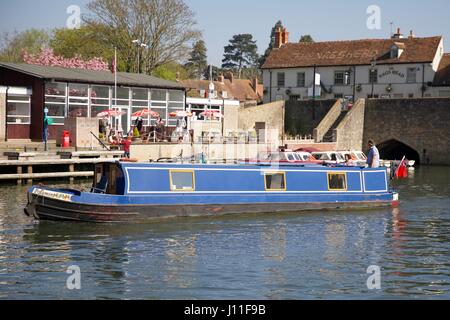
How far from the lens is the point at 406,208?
32188mm

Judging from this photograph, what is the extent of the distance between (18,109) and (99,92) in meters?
5.43

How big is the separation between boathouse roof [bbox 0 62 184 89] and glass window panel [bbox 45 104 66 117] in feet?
5.01

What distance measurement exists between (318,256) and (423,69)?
46218mm

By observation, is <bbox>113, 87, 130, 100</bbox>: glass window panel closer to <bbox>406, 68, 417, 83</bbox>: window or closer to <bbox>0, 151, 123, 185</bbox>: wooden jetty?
<bbox>0, 151, 123, 185</bbox>: wooden jetty

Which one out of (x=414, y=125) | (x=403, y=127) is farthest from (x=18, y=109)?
(x=414, y=125)

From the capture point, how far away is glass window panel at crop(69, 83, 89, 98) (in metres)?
44.5

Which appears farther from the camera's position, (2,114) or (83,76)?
(83,76)

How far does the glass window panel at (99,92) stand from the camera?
45.9m

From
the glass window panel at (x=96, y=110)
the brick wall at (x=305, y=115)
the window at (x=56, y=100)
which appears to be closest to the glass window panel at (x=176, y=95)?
the glass window panel at (x=96, y=110)

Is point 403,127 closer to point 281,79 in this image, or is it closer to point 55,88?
point 281,79

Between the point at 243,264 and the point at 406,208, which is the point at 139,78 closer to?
the point at 406,208

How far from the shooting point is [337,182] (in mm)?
30875
